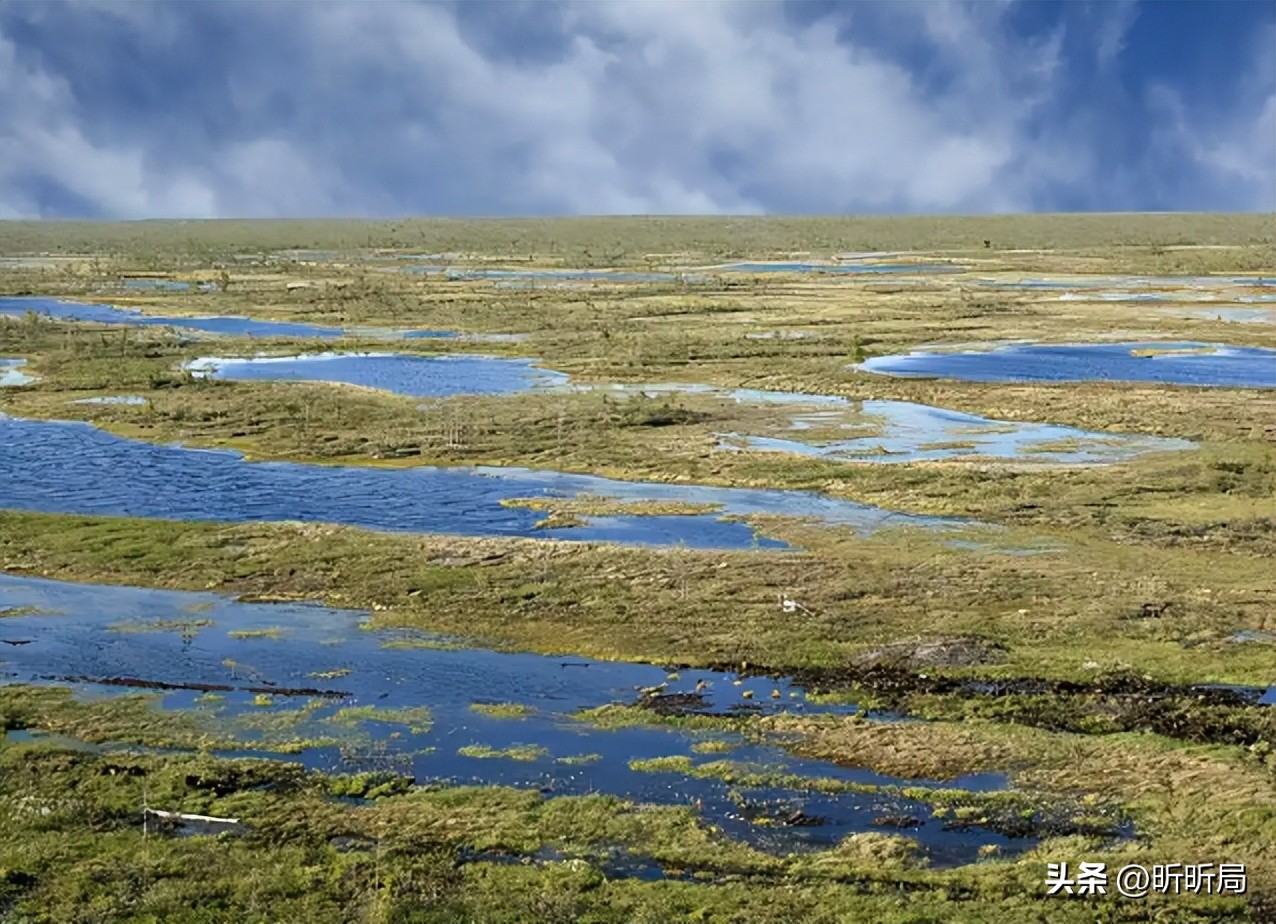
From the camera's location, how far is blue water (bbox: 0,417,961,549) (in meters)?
42.2

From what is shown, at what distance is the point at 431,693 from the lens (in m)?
28.6

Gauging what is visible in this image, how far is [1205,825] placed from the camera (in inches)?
854

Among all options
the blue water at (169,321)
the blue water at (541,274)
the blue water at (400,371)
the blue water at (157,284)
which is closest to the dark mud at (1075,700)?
the blue water at (400,371)

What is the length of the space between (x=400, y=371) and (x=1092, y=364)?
40161mm

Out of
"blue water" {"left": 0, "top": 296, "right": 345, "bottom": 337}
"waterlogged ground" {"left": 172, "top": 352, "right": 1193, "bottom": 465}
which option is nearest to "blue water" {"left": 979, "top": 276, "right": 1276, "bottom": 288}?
"blue water" {"left": 0, "top": 296, "right": 345, "bottom": 337}

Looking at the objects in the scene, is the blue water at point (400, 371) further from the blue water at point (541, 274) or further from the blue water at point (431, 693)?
the blue water at point (541, 274)

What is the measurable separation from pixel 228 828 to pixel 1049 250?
19426 centimetres

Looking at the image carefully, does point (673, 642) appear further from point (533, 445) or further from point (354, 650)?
point (533, 445)

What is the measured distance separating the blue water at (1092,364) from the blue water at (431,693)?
46880mm

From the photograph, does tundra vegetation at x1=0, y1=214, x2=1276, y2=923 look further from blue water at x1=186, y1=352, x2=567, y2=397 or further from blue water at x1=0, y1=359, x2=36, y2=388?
blue water at x1=186, y1=352, x2=567, y2=397

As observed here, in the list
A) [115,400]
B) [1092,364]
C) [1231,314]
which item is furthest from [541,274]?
[115,400]

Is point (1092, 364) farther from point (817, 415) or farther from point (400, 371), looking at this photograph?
point (400, 371)

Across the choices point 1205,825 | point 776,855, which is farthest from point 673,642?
point 1205,825

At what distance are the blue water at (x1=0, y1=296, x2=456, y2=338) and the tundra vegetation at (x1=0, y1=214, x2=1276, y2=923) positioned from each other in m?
25.4
